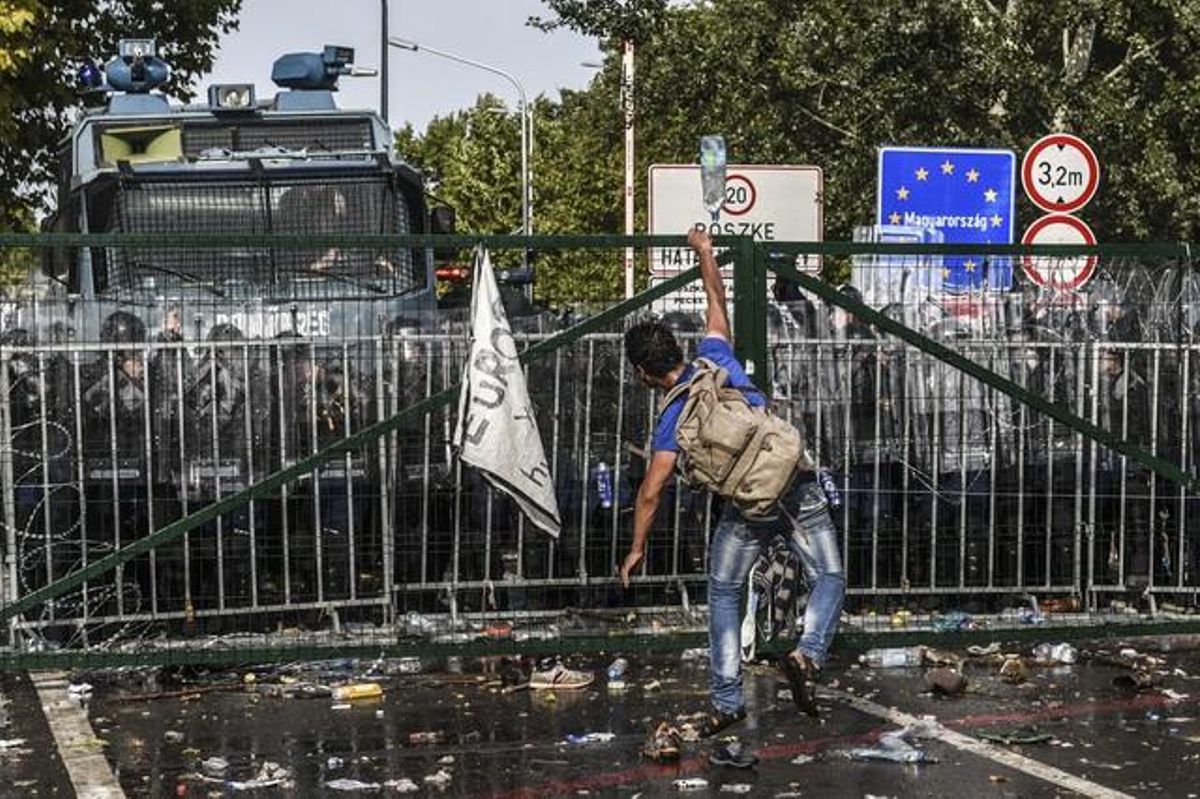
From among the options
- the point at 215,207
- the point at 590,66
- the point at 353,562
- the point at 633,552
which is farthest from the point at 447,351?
the point at 590,66

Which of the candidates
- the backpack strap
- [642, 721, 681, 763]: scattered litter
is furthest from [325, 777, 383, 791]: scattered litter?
the backpack strap

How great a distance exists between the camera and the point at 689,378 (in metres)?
8.31

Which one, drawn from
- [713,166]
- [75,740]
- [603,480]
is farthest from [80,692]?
[713,166]

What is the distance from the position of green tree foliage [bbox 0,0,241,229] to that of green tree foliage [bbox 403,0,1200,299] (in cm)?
492

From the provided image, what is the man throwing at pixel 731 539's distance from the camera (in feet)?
27.1

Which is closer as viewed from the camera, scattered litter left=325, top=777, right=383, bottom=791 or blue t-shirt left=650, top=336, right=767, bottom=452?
scattered litter left=325, top=777, right=383, bottom=791

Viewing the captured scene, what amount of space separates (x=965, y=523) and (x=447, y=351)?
2.65m

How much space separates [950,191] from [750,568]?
867 cm

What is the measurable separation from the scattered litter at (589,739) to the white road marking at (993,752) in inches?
46.5

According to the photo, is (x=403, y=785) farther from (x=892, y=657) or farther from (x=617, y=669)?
(x=892, y=657)

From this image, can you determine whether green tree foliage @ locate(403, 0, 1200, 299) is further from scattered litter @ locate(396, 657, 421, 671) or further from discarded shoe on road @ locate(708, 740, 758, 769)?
discarded shoe on road @ locate(708, 740, 758, 769)

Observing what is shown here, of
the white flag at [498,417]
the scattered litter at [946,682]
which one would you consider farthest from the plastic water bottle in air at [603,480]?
the scattered litter at [946,682]

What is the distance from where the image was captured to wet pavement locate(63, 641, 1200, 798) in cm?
798

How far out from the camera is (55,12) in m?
26.2
